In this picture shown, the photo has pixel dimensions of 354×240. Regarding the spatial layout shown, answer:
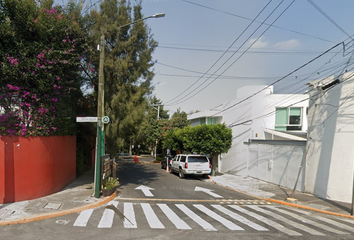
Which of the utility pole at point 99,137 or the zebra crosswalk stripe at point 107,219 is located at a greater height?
the utility pole at point 99,137

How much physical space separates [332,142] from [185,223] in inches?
335

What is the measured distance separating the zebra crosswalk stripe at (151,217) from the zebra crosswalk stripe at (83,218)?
180 centimetres

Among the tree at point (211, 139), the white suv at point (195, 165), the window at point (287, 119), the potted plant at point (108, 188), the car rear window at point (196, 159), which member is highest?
the window at point (287, 119)

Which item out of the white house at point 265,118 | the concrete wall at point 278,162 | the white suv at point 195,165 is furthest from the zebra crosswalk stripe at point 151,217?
the white house at point 265,118

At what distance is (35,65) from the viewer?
9.20 metres

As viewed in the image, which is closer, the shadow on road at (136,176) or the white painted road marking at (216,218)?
the white painted road marking at (216,218)

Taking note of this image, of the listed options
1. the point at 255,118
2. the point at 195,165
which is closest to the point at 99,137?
the point at 195,165

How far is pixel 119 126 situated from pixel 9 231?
766cm

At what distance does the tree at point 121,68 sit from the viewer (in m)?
13.2

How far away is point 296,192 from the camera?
13.2 meters

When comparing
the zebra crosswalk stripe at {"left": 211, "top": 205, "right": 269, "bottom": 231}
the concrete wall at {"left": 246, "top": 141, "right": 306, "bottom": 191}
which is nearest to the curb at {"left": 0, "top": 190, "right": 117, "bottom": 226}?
the zebra crosswalk stripe at {"left": 211, "top": 205, "right": 269, "bottom": 231}

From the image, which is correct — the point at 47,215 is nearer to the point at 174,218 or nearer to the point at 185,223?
the point at 174,218

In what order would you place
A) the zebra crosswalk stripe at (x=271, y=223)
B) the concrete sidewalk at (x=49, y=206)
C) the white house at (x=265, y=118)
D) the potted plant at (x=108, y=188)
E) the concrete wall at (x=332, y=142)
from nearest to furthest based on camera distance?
the zebra crosswalk stripe at (x=271, y=223), the concrete sidewalk at (x=49, y=206), the potted plant at (x=108, y=188), the concrete wall at (x=332, y=142), the white house at (x=265, y=118)

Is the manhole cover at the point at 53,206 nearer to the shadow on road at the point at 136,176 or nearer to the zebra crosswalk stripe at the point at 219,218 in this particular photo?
the zebra crosswalk stripe at the point at 219,218
